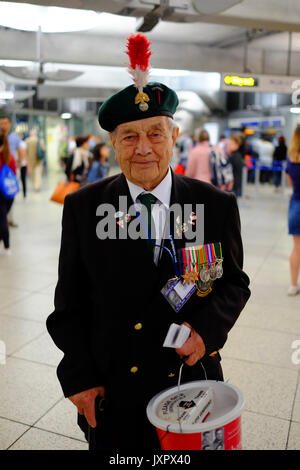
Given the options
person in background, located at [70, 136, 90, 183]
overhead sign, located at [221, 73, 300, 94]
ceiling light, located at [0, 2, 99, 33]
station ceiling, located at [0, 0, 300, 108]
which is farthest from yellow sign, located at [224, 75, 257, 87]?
ceiling light, located at [0, 2, 99, 33]

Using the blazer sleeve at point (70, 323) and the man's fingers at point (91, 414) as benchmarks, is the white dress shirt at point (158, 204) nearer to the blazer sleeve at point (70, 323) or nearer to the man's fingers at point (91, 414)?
the blazer sleeve at point (70, 323)

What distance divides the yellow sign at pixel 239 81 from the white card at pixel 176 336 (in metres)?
8.13

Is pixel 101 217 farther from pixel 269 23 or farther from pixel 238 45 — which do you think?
pixel 238 45

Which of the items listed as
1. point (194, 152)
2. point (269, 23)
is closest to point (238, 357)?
point (194, 152)

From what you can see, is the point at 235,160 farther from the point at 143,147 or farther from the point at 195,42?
the point at 143,147

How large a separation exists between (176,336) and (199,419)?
0.22 meters

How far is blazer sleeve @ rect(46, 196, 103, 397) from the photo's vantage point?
1341mm

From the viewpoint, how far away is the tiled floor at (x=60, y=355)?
89.7 inches

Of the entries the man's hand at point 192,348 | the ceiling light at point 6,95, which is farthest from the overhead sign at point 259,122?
the man's hand at point 192,348

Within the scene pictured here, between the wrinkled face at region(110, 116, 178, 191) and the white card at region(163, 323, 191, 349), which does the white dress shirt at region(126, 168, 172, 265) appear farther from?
the white card at region(163, 323, 191, 349)

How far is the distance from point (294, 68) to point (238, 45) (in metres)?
1.62

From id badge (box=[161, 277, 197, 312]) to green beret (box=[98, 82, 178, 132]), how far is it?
1.60 ft

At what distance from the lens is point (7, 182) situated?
5.80 metres

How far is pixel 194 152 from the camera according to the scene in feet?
22.8
